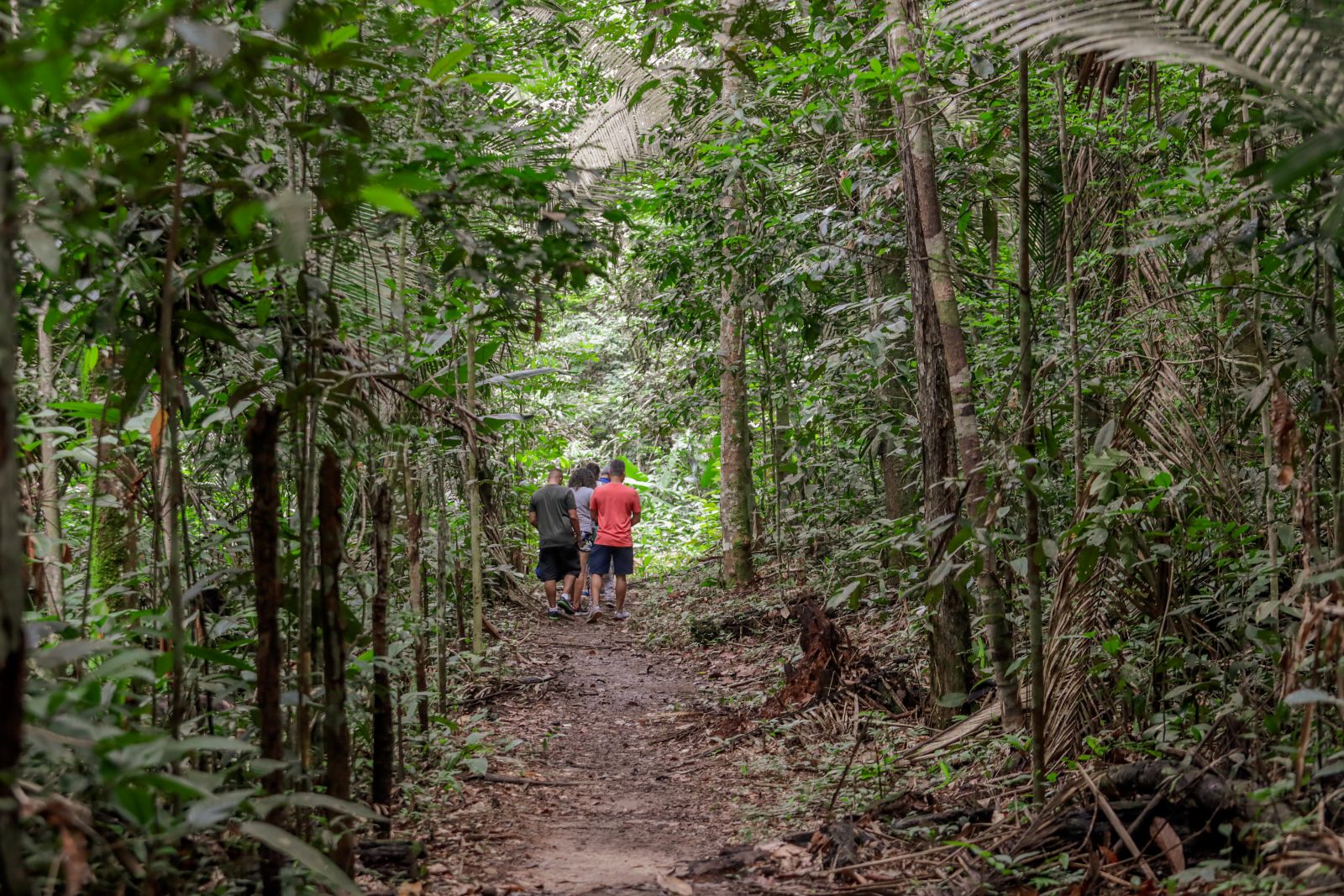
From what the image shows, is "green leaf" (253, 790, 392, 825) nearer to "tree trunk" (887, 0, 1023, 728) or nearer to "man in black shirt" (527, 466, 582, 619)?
"tree trunk" (887, 0, 1023, 728)

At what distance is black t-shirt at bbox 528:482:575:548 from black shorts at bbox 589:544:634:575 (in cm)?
68

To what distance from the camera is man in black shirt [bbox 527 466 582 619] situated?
10445mm

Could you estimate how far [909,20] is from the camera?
516cm

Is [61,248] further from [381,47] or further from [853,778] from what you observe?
[853,778]

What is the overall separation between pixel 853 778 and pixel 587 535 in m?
7.48

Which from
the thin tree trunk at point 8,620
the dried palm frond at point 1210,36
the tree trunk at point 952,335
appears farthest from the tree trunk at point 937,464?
the thin tree trunk at point 8,620

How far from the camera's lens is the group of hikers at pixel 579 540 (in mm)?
10492

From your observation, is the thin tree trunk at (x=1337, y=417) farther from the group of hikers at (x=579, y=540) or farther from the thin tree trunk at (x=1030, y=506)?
the group of hikers at (x=579, y=540)

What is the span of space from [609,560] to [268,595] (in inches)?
343

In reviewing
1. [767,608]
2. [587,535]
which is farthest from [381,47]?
[587,535]

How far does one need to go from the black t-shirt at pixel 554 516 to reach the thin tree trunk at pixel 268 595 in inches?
304

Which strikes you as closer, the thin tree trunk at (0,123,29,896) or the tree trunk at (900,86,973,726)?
the thin tree trunk at (0,123,29,896)

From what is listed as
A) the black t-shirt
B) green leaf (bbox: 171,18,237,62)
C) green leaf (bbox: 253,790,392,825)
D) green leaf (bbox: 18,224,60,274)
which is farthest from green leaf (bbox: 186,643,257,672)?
the black t-shirt

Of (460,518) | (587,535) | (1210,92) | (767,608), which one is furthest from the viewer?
(587,535)
